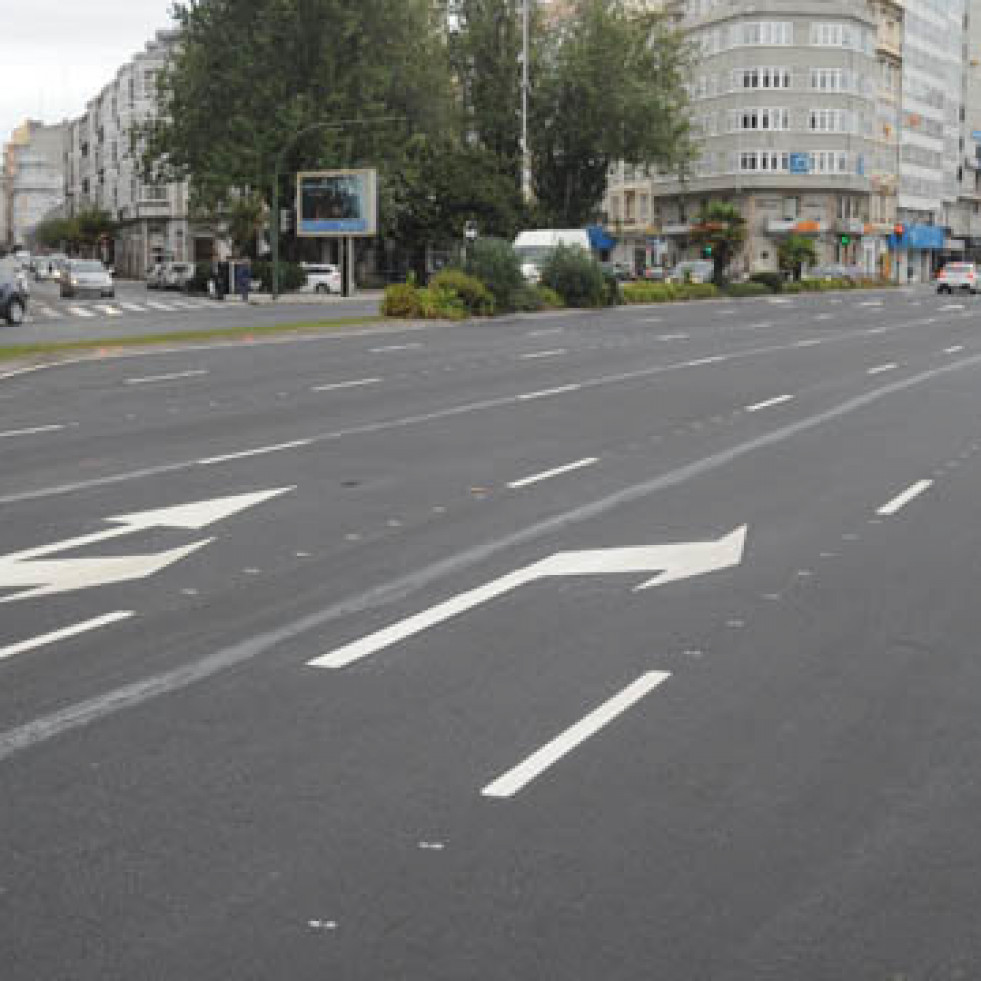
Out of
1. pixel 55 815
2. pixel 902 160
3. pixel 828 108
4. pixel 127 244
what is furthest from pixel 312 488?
pixel 127 244

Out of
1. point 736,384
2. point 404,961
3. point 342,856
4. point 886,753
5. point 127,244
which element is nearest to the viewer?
point 404,961

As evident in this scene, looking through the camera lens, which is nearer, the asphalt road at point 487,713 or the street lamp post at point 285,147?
the asphalt road at point 487,713

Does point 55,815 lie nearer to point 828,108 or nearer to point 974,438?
point 974,438

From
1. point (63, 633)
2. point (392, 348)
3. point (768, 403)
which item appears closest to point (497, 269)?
point (392, 348)

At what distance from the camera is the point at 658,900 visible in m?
4.95

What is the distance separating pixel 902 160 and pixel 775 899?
125381mm

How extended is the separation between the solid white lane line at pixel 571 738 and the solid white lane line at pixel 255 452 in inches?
324

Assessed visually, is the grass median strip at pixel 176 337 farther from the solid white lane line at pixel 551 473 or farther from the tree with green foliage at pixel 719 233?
the tree with green foliage at pixel 719 233

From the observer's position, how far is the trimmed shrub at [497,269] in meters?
47.9

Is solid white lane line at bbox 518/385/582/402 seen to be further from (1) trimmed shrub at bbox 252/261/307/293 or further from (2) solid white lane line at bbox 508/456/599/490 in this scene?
(1) trimmed shrub at bbox 252/261/307/293

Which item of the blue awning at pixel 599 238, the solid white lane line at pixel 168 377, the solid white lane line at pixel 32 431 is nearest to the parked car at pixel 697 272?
the blue awning at pixel 599 238

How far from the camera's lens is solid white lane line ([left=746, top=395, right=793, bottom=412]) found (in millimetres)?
21297

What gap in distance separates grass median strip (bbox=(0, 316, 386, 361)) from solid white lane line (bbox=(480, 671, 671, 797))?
2288 cm

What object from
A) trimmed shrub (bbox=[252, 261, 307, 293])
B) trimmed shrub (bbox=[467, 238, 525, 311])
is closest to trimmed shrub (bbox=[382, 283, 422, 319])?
trimmed shrub (bbox=[467, 238, 525, 311])
